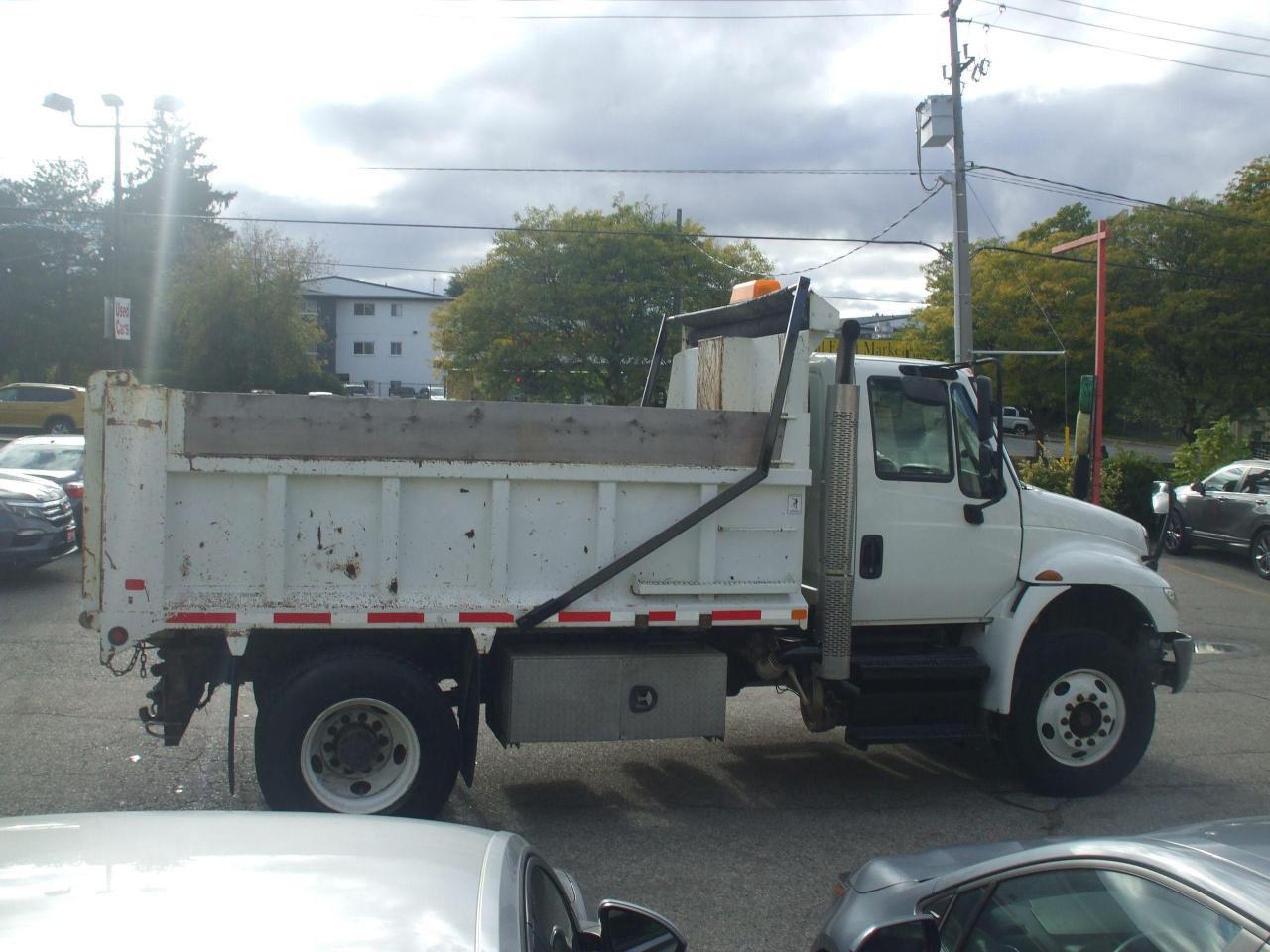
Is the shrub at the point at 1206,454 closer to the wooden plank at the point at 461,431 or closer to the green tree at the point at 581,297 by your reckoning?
the green tree at the point at 581,297

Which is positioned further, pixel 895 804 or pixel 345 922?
pixel 895 804

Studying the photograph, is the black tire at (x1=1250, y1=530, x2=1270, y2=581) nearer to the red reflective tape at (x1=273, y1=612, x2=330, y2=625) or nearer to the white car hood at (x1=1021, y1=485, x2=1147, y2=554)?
the white car hood at (x1=1021, y1=485, x2=1147, y2=554)

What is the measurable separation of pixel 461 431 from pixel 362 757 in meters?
1.72

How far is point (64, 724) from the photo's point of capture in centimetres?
748

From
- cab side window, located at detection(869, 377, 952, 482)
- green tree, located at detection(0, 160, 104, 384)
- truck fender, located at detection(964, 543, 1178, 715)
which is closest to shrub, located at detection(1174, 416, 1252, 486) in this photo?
truck fender, located at detection(964, 543, 1178, 715)

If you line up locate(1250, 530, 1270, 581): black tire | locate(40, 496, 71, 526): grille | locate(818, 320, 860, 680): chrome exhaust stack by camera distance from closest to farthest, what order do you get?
locate(818, 320, 860, 680): chrome exhaust stack → locate(40, 496, 71, 526): grille → locate(1250, 530, 1270, 581): black tire

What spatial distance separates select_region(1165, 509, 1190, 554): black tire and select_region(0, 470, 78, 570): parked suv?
16139 mm

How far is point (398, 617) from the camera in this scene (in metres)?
5.56

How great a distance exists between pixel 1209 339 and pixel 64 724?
41722 millimetres

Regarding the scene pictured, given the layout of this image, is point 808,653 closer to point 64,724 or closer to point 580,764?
point 580,764

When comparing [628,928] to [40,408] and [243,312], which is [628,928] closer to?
[40,408]

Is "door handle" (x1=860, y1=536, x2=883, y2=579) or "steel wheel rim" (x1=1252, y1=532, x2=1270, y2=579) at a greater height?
"door handle" (x1=860, y1=536, x2=883, y2=579)

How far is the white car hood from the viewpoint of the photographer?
22.4 ft

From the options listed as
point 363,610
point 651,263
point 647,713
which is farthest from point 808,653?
point 651,263
